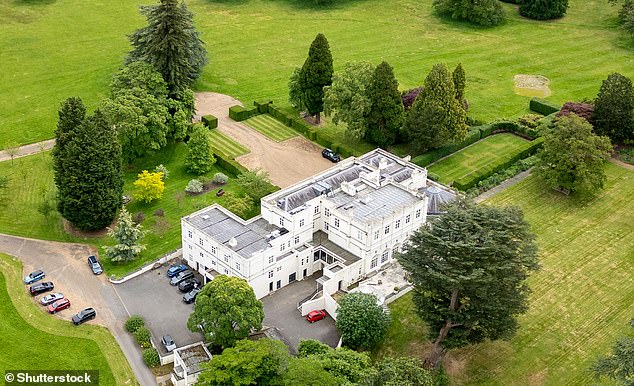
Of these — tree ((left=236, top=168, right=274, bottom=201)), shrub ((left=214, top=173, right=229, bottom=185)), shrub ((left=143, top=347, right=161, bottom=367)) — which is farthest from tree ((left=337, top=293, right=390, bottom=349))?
shrub ((left=214, top=173, right=229, bottom=185))

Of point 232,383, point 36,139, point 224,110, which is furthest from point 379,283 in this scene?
point 36,139

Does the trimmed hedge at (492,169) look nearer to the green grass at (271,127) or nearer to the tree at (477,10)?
the green grass at (271,127)

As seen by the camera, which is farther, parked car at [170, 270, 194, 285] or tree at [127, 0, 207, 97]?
tree at [127, 0, 207, 97]

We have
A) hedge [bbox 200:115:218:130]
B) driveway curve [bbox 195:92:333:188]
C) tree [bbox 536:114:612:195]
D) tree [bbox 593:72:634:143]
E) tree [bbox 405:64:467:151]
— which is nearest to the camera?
tree [bbox 536:114:612:195]

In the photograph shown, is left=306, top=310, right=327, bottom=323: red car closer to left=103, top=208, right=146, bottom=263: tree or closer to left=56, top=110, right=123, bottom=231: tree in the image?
left=103, top=208, right=146, bottom=263: tree

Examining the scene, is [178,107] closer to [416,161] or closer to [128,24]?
[416,161]

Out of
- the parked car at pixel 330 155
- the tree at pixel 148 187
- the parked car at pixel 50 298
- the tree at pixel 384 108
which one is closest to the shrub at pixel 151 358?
the parked car at pixel 50 298
